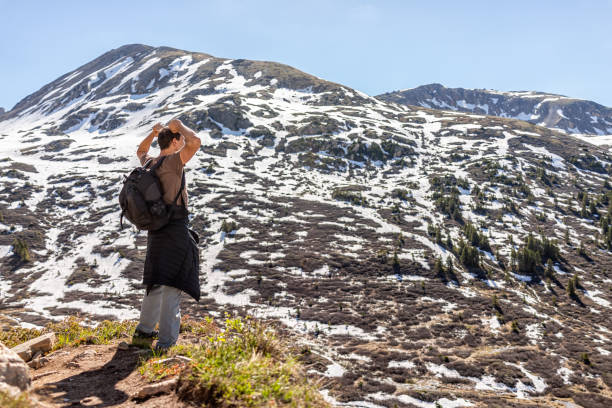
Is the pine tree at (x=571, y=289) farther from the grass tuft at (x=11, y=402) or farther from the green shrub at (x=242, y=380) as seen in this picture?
the grass tuft at (x=11, y=402)

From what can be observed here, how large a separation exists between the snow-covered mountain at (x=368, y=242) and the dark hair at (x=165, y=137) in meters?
15.7

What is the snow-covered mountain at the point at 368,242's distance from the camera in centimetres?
2162

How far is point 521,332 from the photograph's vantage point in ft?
84.1

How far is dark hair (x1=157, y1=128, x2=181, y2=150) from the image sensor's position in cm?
479

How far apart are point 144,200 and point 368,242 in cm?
4036

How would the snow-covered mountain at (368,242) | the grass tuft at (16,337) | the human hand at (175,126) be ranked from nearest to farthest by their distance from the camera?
the human hand at (175,126), the grass tuft at (16,337), the snow-covered mountain at (368,242)

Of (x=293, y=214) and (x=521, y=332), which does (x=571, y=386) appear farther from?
(x=293, y=214)

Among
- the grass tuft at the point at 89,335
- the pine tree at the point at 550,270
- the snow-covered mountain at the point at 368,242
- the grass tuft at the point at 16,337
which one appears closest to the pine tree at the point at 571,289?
the snow-covered mountain at the point at 368,242

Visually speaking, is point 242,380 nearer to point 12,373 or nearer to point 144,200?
point 12,373

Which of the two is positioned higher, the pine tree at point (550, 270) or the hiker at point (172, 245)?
the hiker at point (172, 245)

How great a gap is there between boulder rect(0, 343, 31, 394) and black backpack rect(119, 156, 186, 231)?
195cm

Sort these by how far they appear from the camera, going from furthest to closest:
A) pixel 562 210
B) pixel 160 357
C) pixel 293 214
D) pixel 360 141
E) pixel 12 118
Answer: pixel 12 118 → pixel 360 141 → pixel 562 210 → pixel 293 214 → pixel 160 357

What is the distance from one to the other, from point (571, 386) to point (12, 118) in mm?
199557

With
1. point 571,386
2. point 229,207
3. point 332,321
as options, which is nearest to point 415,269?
point 332,321
